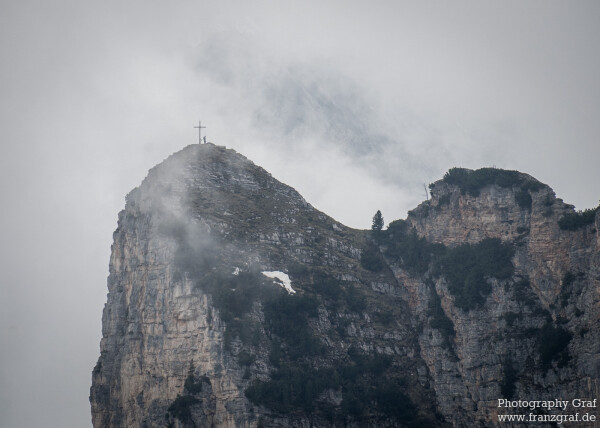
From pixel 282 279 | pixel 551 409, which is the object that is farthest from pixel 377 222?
pixel 551 409

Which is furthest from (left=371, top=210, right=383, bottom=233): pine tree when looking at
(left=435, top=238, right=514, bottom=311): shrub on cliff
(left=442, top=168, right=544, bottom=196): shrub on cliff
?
(left=435, top=238, right=514, bottom=311): shrub on cliff

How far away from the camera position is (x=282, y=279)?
10175 cm

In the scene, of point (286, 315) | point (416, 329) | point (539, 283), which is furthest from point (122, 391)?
point (539, 283)

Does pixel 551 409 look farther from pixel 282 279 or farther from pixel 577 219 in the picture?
pixel 282 279

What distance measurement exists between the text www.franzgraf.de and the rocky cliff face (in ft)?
2.24

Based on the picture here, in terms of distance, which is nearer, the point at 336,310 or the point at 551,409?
the point at 551,409

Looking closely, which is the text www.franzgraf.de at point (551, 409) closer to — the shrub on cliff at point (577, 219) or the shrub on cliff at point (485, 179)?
the shrub on cliff at point (577, 219)

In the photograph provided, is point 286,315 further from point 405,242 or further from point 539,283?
point 539,283

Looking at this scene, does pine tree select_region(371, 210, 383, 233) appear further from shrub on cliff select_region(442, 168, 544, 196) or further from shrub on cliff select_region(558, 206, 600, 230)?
shrub on cliff select_region(558, 206, 600, 230)

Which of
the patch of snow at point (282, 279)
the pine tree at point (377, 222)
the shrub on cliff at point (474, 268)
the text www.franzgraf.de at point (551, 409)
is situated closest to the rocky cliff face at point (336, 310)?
the shrub on cliff at point (474, 268)

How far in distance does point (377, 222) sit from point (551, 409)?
42.1 meters

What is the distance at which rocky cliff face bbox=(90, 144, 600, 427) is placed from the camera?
89.1 m

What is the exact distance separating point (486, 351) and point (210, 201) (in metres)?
42.2

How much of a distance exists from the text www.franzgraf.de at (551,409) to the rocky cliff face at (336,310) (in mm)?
682
